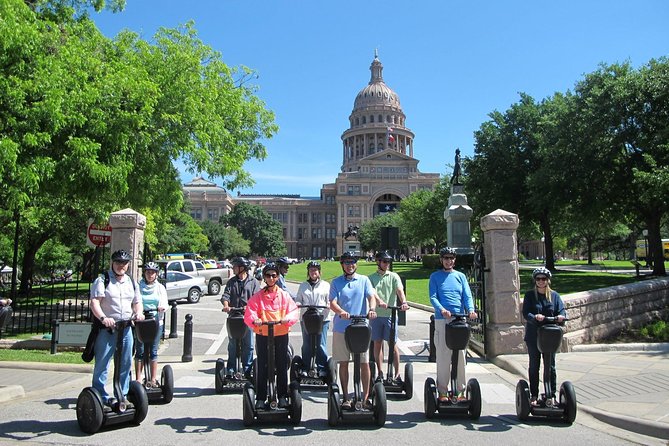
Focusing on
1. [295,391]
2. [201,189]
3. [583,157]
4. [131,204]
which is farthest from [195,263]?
[201,189]

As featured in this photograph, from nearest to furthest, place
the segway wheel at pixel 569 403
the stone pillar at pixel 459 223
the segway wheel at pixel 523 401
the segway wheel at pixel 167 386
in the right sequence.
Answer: the segway wheel at pixel 569 403, the segway wheel at pixel 523 401, the segway wheel at pixel 167 386, the stone pillar at pixel 459 223

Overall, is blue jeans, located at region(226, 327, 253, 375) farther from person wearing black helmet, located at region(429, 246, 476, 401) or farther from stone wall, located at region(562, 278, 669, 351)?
stone wall, located at region(562, 278, 669, 351)

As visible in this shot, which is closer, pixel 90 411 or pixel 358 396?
pixel 90 411

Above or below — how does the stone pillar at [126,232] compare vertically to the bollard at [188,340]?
above

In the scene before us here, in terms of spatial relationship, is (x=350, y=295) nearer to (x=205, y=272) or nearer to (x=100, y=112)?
(x=100, y=112)

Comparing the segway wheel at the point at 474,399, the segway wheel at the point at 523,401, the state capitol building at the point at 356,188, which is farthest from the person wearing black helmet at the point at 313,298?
the state capitol building at the point at 356,188

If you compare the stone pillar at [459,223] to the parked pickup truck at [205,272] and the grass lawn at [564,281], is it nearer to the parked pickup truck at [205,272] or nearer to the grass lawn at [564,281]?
the grass lawn at [564,281]

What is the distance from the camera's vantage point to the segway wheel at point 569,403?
6070mm

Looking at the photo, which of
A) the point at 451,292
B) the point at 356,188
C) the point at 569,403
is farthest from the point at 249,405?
the point at 356,188

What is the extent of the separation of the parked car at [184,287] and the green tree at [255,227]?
92.3 m

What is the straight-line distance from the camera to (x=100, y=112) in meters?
10.9

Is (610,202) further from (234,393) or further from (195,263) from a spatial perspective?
(234,393)

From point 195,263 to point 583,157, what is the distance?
19866 millimetres

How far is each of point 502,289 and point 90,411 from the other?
7.32 m
